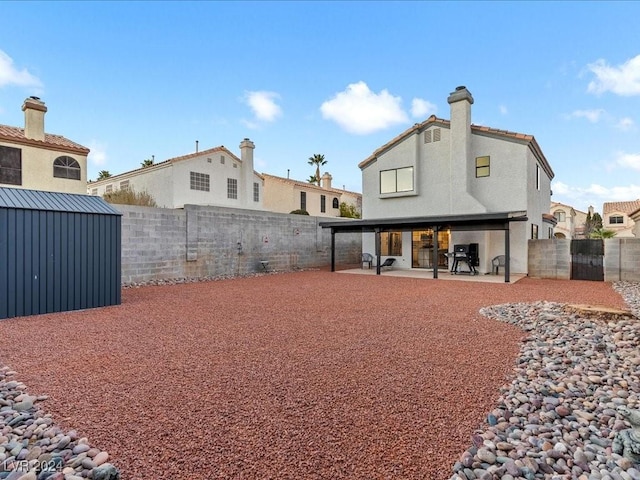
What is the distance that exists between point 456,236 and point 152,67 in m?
14.0

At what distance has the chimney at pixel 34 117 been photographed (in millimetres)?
14555

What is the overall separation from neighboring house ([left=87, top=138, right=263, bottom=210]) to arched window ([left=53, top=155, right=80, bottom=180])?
391 cm

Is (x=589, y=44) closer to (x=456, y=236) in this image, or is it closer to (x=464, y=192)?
(x=464, y=192)

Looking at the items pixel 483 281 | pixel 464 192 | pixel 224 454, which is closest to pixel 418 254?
pixel 464 192

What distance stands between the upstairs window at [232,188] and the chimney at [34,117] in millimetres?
9173

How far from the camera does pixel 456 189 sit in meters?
14.6

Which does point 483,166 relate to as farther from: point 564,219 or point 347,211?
point 564,219

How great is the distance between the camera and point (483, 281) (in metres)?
11.6

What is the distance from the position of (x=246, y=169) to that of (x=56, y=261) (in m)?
15.9

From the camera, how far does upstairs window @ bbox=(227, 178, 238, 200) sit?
21344mm

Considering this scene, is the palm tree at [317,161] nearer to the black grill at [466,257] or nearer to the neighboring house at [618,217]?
the black grill at [466,257]

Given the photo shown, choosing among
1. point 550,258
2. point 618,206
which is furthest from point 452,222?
point 618,206

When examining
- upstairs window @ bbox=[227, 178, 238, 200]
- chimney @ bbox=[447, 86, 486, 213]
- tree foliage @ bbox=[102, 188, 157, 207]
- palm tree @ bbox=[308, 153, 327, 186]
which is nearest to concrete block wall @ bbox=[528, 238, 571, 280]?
chimney @ bbox=[447, 86, 486, 213]

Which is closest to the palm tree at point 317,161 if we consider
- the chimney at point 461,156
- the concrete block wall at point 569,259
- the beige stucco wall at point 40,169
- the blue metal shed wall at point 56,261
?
the chimney at point 461,156
